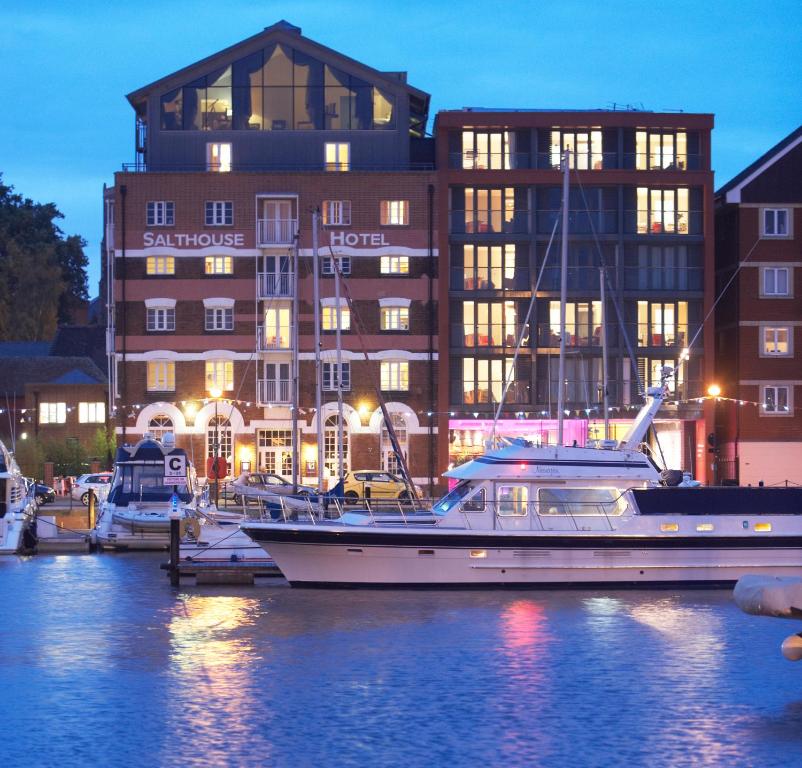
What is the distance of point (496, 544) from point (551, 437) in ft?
123

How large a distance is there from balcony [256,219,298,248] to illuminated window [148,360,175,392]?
7.31 meters

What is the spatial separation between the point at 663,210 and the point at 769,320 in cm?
739

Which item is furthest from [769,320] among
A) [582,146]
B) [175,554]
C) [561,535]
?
[175,554]

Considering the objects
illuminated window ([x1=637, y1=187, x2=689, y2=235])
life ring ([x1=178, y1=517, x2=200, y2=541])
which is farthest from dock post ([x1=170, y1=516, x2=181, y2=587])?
illuminated window ([x1=637, y1=187, x2=689, y2=235])

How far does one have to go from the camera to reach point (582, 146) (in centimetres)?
7425

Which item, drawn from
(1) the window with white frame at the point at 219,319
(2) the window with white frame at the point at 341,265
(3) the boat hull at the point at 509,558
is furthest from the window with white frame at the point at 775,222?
(3) the boat hull at the point at 509,558

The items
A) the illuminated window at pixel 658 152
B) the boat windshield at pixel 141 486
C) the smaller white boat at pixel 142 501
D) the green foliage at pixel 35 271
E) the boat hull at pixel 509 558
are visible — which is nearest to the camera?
the boat hull at pixel 509 558

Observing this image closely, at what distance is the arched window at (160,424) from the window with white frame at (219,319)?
4738 millimetres

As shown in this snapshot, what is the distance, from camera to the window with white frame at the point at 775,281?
72812 mm

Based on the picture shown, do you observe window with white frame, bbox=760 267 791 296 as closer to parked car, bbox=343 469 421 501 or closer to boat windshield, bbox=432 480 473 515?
parked car, bbox=343 469 421 501

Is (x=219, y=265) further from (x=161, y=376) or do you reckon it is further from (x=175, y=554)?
(x=175, y=554)

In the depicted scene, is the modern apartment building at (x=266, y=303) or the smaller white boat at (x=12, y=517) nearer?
the smaller white boat at (x=12, y=517)

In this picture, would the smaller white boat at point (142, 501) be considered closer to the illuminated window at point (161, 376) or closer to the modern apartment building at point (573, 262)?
the illuminated window at point (161, 376)

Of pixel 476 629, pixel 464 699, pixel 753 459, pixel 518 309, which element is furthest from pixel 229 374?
pixel 464 699
